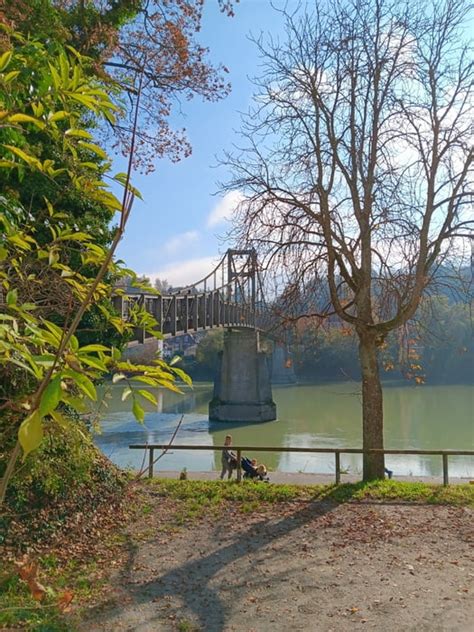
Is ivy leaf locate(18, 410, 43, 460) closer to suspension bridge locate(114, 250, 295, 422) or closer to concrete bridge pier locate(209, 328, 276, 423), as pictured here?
suspension bridge locate(114, 250, 295, 422)

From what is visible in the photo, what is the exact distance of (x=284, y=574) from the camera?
5.07m

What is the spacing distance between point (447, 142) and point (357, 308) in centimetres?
291

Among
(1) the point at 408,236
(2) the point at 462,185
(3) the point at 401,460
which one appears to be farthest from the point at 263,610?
(3) the point at 401,460

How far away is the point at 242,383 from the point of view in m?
39.0

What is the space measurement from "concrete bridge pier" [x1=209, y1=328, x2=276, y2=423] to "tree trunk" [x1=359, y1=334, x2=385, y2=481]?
26618 mm

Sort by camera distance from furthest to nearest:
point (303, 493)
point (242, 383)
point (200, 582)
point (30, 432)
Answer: point (242, 383), point (303, 493), point (200, 582), point (30, 432)

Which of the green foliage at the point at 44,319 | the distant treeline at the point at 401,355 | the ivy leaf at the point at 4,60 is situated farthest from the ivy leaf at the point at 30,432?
the distant treeline at the point at 401,355

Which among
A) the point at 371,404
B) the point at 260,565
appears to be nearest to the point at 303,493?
the point at 371,404

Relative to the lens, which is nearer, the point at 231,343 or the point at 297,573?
the point at 297,573

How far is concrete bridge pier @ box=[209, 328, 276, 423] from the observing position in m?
36.2

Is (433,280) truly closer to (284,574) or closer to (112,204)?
(284,574)

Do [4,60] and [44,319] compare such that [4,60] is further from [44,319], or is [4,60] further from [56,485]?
[56,485]

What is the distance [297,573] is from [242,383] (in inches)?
1340

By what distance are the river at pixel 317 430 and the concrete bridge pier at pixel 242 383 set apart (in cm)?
132
